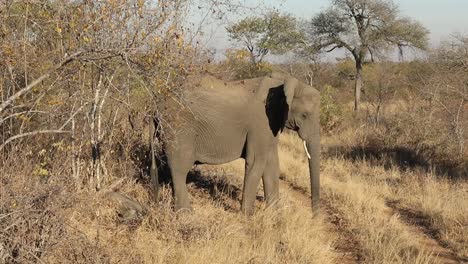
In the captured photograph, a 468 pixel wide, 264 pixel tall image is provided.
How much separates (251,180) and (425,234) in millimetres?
2287

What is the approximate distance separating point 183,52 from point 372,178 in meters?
6.47

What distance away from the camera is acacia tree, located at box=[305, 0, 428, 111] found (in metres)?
29.3

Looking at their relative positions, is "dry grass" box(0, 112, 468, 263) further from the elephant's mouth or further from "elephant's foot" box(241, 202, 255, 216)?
the elephant's mouth

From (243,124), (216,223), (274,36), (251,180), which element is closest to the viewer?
(216,223)

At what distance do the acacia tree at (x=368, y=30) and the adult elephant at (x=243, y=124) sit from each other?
2193cm

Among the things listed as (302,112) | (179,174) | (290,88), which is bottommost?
(179,174)

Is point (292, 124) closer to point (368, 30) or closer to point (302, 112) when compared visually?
point (302, 112)

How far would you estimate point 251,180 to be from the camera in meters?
7.07

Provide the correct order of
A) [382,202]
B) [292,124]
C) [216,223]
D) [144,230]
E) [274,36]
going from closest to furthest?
[144,230]
[216,223]
[292,124]
[382,202]
[274,36]

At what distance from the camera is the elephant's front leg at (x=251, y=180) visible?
7047 mm

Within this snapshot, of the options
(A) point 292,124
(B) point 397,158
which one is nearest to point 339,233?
(A) point 292,124

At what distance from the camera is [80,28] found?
4.09 metres

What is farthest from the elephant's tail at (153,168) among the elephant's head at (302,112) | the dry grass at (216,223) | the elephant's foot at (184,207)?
the elephant's head at (302,112)

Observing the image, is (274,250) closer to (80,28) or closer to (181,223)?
(181,223)
